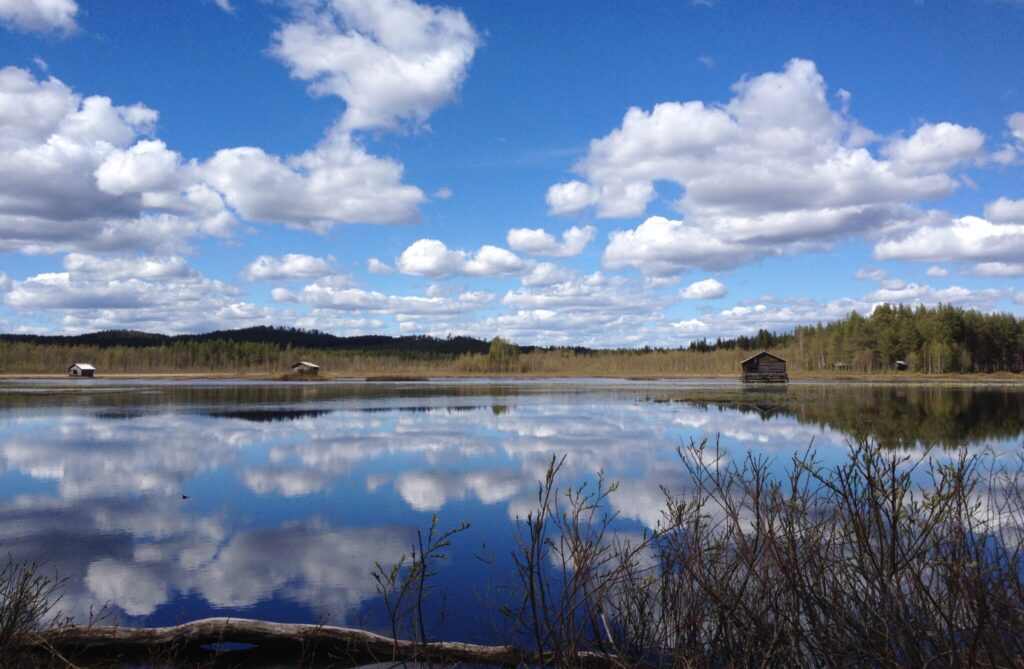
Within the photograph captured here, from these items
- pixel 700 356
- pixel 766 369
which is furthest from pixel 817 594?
pixel 700 356

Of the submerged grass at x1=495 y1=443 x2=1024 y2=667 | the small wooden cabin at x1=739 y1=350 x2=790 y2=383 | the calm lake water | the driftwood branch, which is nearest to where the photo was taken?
the submerged grass at x1=495 y1=443 x2=1024 y2=667

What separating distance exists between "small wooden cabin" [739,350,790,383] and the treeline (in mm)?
34989

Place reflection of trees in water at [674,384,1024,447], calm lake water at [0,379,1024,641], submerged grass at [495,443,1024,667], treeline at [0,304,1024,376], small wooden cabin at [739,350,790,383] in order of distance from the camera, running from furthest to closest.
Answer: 1. treeline at [0,304,1024,376]
2. small wooden cabin at [739,350,790,383]
3. reflection of trees in water at [674,384,1024,447]
4. calm lake water at [0,379,1024,641]
5. submerged grass at [495,443,1024,667]

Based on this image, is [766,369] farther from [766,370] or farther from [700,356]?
[700,356]

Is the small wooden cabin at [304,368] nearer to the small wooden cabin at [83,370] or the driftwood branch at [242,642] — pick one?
the small wooden cabin at [83,370]

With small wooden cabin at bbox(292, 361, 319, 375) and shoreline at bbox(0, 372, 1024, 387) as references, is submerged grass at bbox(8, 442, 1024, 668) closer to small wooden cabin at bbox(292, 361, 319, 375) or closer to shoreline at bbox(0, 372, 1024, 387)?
shoreline at bbox(0, 372, 1024, 387)

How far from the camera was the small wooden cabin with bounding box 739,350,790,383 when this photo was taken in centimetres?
7869

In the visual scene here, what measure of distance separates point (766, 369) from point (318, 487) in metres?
70.3

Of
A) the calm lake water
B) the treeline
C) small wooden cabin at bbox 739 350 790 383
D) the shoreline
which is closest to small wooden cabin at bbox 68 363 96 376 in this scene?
the shoreline

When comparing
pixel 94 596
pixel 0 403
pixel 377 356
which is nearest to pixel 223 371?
pixel 377 356

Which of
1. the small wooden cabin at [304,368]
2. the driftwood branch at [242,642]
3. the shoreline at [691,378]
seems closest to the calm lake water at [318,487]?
the driftwood branch at [242,642]

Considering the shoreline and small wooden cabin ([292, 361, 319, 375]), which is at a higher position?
small wooden cabin ([292, 361, 319, 375])

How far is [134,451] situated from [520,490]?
1329cm

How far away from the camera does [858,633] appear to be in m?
4.61
